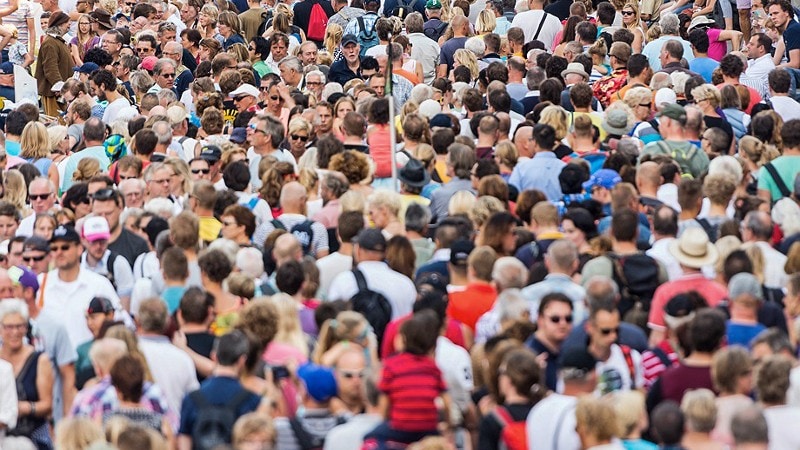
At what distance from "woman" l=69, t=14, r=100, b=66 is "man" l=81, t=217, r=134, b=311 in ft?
35.7

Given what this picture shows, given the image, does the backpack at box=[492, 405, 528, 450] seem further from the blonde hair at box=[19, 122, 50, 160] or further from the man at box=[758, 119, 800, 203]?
the blonde hair at box=[19, 122, 50, 160]

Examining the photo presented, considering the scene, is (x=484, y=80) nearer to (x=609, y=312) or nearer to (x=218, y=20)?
(x=218, y=20)

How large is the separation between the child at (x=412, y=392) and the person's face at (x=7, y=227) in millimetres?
4902

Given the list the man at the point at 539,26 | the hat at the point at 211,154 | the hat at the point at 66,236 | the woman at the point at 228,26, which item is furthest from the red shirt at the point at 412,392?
the woman at the point at 228,26

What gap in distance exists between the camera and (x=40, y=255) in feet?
37.2

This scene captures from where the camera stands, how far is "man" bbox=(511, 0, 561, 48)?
21094 mm

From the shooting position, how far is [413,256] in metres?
10.9

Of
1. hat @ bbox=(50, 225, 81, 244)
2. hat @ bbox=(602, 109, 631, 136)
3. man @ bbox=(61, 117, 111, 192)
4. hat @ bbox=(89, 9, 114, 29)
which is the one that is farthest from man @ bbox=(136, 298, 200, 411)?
hat @ bbox=(89, 9, 114, 29)

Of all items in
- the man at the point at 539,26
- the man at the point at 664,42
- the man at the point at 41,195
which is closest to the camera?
the man at the point at 41,195

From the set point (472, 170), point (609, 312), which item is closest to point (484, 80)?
point (472, 170)

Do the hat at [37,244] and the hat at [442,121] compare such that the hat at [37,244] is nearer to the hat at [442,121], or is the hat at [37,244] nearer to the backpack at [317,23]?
the hat at [442,121]

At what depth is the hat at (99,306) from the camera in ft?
33.2

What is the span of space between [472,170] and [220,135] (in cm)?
316

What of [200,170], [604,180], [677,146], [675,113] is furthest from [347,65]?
[604,180]
